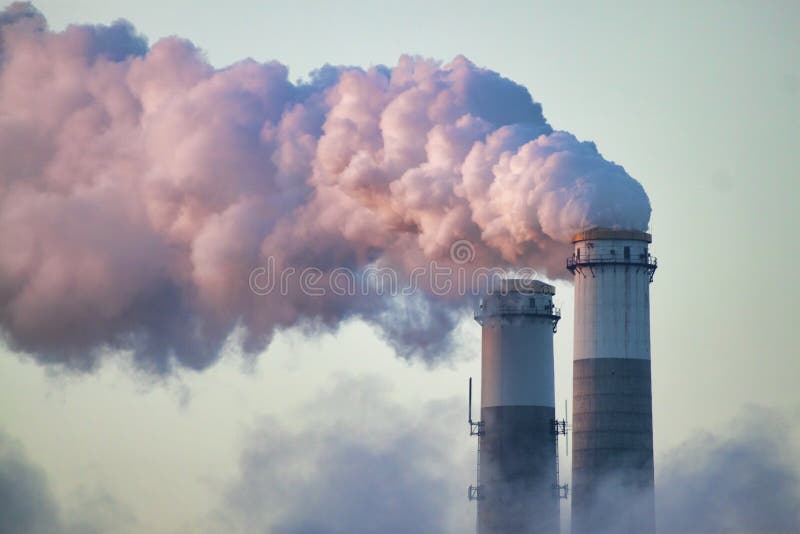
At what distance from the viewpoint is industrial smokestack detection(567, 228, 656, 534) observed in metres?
115

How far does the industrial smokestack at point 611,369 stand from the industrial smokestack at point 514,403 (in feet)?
47.4

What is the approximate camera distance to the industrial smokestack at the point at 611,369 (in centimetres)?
11469

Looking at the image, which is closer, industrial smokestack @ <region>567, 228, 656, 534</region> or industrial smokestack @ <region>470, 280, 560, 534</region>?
industrial smokestack @ <region>567, 228, 656, 534</region>

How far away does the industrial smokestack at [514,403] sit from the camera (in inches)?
5148

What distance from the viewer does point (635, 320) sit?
380 feet

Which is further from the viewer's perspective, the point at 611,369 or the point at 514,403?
the point at 514,403

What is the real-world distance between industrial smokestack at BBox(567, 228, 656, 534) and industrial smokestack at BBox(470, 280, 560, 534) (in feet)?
47.4

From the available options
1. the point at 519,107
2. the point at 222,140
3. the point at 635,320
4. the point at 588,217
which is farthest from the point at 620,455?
the point at 222,140

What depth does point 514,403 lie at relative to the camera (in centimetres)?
13175

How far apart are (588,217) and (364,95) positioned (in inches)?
586

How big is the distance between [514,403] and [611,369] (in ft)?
56.8

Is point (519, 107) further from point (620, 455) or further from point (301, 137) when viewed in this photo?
point (620, 455)

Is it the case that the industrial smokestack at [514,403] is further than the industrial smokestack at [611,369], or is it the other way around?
the industrial smokestack at [514,403]

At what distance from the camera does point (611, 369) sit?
115500 mm
